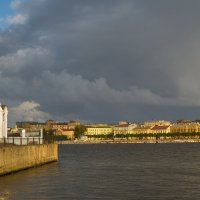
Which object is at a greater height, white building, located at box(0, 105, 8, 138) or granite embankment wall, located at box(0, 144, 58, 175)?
white building, located at box(0, 105, 8, 138)

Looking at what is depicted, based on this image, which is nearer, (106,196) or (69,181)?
(106,196)

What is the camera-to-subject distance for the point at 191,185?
148 ft

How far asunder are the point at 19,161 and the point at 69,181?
824 cm

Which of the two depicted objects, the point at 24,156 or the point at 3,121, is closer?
the point at 24,156

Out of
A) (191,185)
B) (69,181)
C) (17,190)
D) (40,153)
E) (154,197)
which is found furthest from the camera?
(40,153)

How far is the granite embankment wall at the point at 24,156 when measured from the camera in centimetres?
4839

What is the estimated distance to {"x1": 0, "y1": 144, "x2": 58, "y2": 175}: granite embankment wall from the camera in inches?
1905

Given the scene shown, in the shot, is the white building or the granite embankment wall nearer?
the granite embankment wall

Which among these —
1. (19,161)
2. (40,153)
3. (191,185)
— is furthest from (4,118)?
(191,185)

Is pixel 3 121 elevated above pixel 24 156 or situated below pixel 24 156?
above

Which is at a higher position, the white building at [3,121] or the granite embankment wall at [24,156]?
the white building at [3,121]

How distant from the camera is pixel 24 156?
57.3m

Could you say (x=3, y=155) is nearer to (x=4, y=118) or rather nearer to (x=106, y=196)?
(x=106, y=196)

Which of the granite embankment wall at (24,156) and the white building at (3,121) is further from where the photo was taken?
the white building at (3,121)
